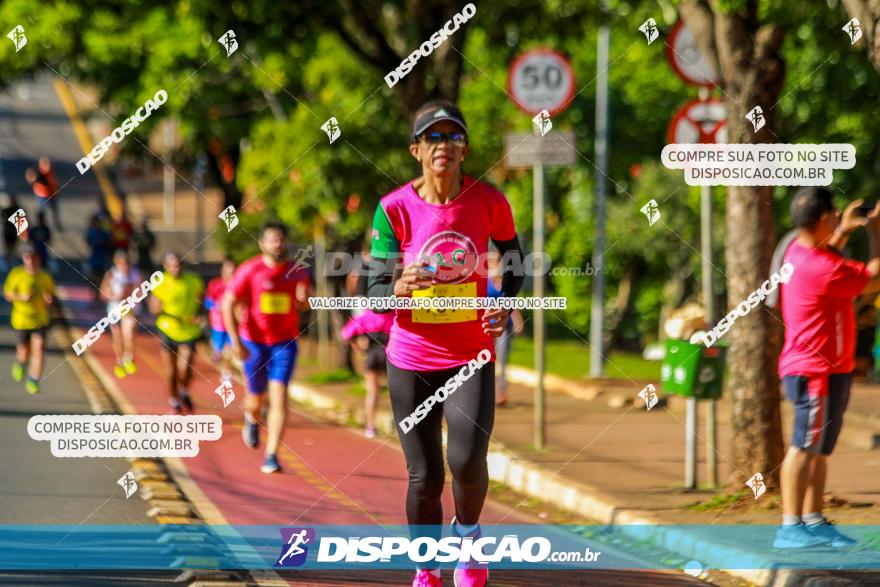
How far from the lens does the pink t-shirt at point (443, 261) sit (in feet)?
23.3

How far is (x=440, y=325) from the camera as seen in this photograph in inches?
280

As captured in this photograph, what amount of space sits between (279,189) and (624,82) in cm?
1411

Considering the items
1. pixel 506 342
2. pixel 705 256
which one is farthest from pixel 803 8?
pixel 506 342

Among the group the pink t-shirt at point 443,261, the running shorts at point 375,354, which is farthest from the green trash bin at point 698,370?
the running shorts at point 375,354

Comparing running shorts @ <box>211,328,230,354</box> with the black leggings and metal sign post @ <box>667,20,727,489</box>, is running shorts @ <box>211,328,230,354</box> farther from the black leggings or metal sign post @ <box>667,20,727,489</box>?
the black leggings

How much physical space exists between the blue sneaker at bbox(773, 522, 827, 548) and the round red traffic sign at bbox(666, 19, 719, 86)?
378 centimetres

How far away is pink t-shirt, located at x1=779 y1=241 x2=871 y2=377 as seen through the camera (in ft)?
28.8

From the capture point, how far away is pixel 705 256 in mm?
10930

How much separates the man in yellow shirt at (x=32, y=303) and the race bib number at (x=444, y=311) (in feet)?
39.3
